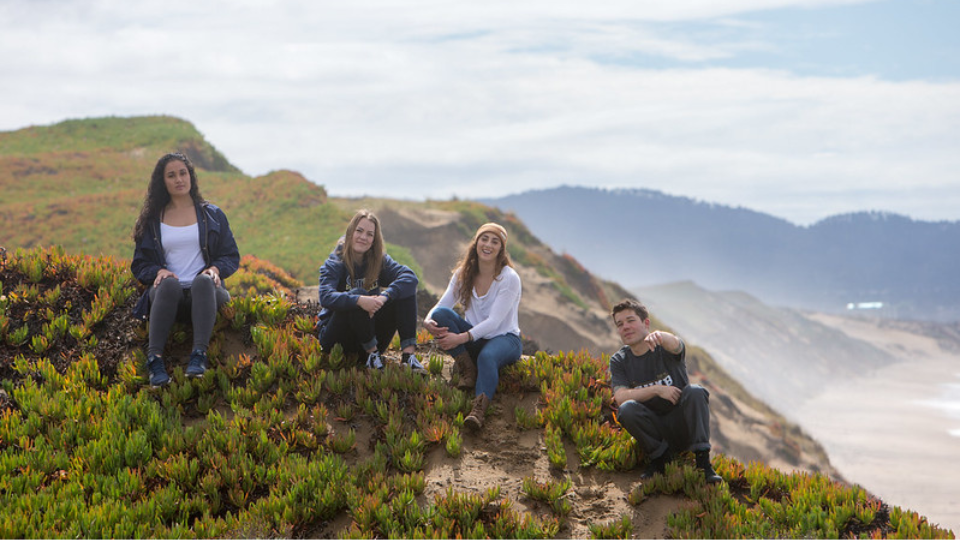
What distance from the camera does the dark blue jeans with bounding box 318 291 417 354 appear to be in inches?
292

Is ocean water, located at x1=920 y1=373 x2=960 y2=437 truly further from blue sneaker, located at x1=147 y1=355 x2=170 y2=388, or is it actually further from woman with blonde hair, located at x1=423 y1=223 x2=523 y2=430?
blue sneaker, located at x1=147 y1=355 x2=170 y2=388

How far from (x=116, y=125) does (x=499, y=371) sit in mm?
47985

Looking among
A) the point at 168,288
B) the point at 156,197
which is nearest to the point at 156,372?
the point at 168,288

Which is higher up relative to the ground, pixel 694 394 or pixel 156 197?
pixel 156 197

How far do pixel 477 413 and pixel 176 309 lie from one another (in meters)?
3.58

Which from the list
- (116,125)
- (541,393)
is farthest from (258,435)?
(116,125)

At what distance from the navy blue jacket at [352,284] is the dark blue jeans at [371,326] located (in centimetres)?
14

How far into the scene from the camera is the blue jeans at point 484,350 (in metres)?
7.07

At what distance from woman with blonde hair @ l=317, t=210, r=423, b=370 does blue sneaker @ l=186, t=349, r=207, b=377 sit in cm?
→ 134

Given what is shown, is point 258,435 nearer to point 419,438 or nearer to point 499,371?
point 419,438

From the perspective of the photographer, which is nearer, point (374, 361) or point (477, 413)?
point (477, 413)

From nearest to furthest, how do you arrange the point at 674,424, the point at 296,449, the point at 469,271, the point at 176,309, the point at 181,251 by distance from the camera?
the point at 674,424, the point at 296,449, the point at 176,309, the point at 469,271, the point at 181,251

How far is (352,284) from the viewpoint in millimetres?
7527

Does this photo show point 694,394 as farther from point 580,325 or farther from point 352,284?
point 580,325
